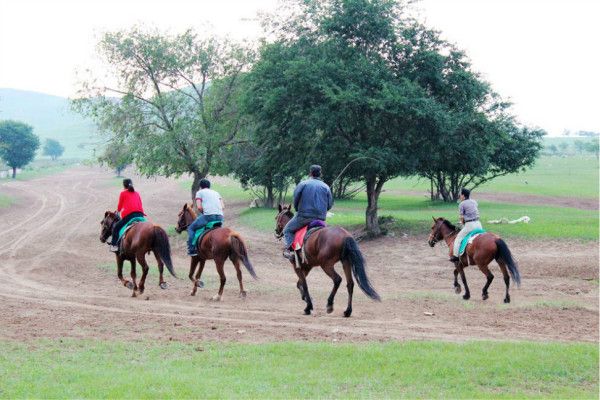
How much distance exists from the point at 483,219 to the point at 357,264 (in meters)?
22.0

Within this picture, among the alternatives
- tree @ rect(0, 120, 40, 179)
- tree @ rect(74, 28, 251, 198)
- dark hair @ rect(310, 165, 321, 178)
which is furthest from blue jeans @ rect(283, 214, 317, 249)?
tree @ rect(0, 120, 40, 179)

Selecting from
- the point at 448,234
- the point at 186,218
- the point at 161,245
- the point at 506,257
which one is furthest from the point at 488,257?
the point at 161,245

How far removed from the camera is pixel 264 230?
37.0 meters

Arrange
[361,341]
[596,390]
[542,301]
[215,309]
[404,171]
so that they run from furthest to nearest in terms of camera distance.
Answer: [404,171], [542,301], [215,309], [361,341], [596,390]

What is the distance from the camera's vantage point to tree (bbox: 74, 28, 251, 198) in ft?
118

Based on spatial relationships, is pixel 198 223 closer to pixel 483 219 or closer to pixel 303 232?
pixel 303 232

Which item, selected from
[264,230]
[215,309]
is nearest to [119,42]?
[264,230]

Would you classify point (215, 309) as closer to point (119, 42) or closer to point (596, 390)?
point (596, 390)

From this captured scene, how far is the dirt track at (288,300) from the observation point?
42.4ft

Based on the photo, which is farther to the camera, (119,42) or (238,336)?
(119,42)

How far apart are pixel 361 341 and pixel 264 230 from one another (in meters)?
25.3

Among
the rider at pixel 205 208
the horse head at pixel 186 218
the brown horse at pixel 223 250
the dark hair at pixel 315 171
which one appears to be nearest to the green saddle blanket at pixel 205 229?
the rider at pixel 205 208

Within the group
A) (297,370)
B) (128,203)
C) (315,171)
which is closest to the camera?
(297,370)

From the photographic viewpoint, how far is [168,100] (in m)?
36.8
